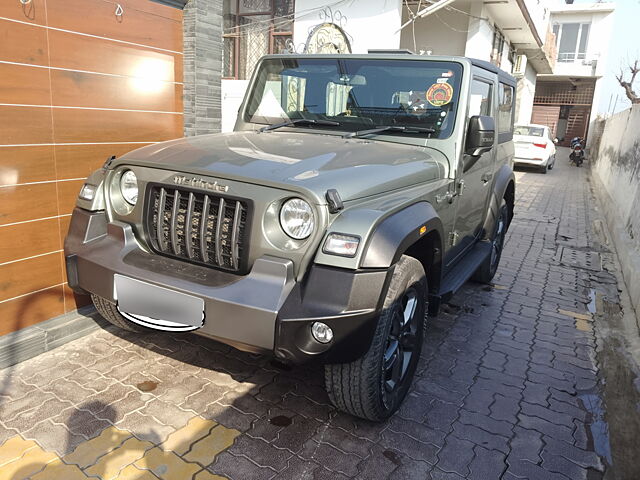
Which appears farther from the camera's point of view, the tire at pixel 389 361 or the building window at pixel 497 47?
the building window at pixel 497 47

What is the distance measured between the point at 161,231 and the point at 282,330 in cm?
97

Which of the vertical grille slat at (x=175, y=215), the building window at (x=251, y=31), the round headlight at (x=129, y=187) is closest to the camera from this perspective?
the vertical grille slat at (x=175, y=215)

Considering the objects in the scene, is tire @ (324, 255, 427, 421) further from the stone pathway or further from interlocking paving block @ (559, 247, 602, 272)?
interlocking paving block @ (559, 247, 602, 272)

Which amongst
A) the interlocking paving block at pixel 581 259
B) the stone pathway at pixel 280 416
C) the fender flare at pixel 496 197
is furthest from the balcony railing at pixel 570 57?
the stone pathway at pixel 280 416

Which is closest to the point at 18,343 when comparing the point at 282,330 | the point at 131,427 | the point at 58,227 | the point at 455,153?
the point at 58,227

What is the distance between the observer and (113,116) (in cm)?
389

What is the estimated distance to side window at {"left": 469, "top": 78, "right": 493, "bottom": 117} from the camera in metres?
3.69

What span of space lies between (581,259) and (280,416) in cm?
563

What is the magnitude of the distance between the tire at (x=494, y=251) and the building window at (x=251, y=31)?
29.8 feet

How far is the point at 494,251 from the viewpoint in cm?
555

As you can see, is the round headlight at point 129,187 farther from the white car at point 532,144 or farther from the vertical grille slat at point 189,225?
the white car at point 532,144

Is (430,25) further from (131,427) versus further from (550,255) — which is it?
(131,427)

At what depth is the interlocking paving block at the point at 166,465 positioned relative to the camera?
2428 millimetres

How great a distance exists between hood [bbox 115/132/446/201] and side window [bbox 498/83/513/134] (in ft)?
5.53
